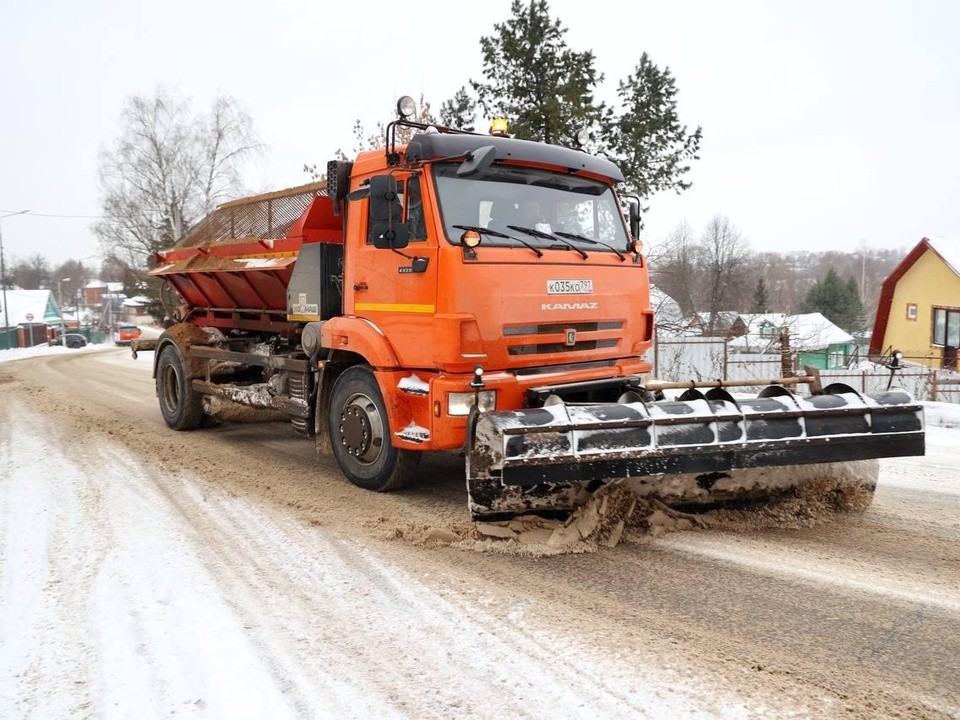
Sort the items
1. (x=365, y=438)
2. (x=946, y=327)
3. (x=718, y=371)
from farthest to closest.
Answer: (x=946, y=327) < (x=718, y=371) < (x=365, y=438)

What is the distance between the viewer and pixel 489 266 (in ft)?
15.8

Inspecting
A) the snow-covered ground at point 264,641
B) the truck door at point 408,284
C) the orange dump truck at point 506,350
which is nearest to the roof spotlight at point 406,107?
the orange dump truck at point 506,350

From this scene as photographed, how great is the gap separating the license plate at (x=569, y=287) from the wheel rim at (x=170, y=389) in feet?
18.7

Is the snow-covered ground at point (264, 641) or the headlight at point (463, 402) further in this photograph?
the headlight at point (463, 402)

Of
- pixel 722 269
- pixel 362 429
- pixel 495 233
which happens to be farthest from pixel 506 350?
pixel 722 269

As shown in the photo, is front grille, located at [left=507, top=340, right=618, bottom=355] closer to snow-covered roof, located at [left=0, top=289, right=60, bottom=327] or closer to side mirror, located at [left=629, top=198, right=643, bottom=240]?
side mirror, located at [left=629, top=198, right=643, bottom=240]

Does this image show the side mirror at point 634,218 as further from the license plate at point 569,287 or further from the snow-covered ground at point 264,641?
the snow-covered ground at point 264,641

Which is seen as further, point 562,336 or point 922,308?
point 922,308

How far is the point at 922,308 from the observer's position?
28.4m

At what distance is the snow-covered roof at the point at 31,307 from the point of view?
6755 centimetres

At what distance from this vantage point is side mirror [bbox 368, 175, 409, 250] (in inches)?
196

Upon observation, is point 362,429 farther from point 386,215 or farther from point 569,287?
point 569,287

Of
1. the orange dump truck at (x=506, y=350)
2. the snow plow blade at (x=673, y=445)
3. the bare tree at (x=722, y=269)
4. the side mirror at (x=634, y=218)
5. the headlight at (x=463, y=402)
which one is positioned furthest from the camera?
the bare tree at (x=722, y=269)

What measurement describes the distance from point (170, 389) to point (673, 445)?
22.6 feet
